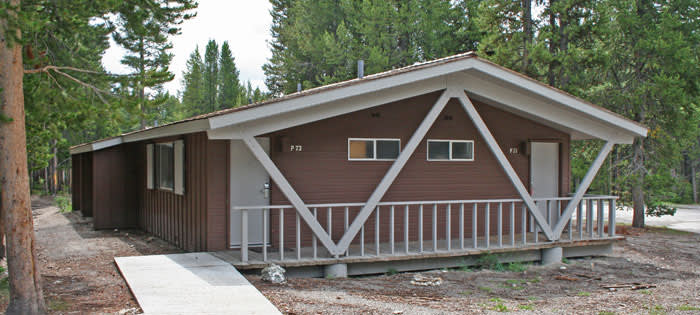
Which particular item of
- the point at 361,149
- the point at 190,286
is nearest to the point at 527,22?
the point at 361,149

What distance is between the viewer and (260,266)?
300 inches

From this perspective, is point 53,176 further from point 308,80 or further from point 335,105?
point 335,105

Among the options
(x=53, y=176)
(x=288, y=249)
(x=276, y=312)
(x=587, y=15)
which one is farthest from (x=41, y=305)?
(x=53, y=176)

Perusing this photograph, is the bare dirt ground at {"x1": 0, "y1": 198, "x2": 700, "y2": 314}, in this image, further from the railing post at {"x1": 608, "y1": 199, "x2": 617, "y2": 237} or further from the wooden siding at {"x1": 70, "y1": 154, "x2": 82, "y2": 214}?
the wooden siding at {"x1": 70, "y1": 154, "x2": 82, "y2": 214}

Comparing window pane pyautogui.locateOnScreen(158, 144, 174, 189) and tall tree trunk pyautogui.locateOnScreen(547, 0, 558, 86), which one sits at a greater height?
tall tree trunk pyautogui.locateOnScreen(547, 0, 558, 86)

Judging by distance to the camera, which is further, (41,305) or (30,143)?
(30,143)

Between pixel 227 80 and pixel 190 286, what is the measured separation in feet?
148

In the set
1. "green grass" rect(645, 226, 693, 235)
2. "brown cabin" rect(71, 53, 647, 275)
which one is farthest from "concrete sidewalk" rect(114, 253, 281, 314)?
"green grass" rect(645, 226, 693, 235)

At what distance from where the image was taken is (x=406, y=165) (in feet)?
32.2

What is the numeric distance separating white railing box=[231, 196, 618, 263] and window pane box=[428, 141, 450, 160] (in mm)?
853

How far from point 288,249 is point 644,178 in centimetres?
1109

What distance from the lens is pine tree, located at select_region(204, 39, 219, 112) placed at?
52.1m

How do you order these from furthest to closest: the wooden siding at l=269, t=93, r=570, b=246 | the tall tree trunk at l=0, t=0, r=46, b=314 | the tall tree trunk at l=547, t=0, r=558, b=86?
the tall tree trunk at l=547, t=0, r=558, b=86 < the wooden siding at l=269, t=93, r=570, b=246 < the tall tree trunk at l=0, t=0, r=46, b=314

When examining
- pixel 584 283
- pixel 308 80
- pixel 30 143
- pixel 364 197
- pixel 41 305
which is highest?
pixel 308 80
